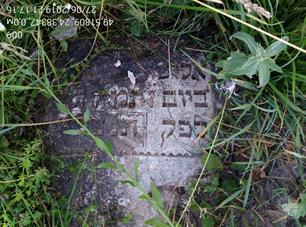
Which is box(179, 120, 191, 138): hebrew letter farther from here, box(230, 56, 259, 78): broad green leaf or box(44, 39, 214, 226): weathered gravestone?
box(230, 56, 259, 78): broad green leaf

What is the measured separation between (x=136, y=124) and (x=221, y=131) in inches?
12.3

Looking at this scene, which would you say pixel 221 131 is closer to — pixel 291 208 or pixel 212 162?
pixel 212 162

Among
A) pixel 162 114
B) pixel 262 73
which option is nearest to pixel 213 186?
pixel 162 114

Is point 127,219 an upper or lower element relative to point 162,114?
lower

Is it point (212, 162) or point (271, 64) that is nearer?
point (271, 64)

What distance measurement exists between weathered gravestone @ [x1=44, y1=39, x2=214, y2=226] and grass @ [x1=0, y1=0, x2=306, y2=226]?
0.18ft

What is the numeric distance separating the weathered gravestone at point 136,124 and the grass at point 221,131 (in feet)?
0.18

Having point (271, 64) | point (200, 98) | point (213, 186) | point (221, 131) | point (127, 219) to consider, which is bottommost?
point (127, 219)

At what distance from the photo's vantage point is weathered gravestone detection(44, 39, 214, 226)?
173 cm

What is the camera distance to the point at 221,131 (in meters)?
1.75

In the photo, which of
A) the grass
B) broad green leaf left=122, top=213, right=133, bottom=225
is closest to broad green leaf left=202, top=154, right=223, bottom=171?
the grass

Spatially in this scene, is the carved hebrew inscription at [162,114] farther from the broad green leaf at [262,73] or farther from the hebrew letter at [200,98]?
the broad green leaf at [262,73]

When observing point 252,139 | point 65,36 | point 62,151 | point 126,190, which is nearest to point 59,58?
point 65,36

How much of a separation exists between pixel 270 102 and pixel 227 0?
400 millimetres
